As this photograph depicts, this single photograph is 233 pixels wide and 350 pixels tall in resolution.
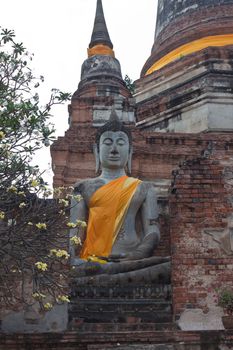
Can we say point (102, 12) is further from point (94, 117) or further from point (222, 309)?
point (222, 309)

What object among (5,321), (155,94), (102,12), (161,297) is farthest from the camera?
(102,12)

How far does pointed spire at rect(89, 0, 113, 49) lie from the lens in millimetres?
15505

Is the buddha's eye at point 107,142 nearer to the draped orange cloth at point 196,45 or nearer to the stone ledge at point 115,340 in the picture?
the stone ledge at point 115,340

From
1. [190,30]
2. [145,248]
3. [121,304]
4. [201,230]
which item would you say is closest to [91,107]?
[190,30]

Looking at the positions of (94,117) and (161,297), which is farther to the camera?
(94,117)

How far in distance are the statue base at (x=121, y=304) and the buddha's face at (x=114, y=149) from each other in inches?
90.5

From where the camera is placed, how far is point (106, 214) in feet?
27.0

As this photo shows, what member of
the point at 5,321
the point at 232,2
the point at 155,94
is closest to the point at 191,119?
the point at 155,94

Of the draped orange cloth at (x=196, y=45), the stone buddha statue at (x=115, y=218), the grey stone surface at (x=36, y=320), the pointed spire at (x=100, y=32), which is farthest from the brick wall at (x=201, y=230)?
the pointed spire at (x=100, y=32)

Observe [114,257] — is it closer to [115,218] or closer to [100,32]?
[115,218]

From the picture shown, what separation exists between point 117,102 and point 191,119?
5.13ft

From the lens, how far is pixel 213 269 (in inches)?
242

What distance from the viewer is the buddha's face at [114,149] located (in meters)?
8.87

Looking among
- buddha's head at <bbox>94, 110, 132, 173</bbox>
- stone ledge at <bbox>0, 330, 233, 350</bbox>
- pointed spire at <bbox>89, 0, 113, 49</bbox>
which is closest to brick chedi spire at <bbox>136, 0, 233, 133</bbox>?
pointed spire at <bbox>89, 0, 113, 49</bbox>
